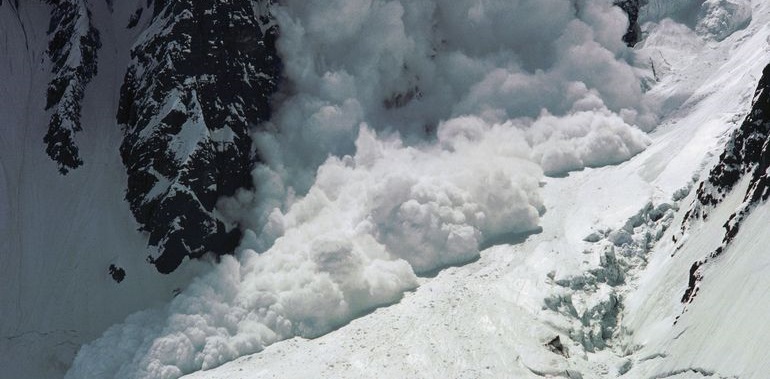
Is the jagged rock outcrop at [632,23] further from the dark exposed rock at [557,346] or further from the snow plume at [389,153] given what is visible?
the dark exposed rock at [557,346]

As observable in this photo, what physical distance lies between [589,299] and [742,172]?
64.9ft

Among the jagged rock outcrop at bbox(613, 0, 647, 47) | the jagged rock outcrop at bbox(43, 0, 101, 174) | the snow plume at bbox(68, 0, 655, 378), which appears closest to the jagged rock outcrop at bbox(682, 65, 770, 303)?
the snow plume at bbox(68, 0, 655, 378)

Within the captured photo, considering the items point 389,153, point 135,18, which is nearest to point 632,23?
point 389,153

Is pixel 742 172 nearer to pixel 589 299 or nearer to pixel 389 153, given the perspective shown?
pixel 589 299

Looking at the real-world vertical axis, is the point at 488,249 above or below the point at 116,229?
below

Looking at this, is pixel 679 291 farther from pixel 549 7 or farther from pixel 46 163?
pixel 46 163

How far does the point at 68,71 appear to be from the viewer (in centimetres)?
11681

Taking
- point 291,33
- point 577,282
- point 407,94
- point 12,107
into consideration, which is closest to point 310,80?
point 291,33

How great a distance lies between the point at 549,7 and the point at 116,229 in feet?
233

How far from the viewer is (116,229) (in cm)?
10556

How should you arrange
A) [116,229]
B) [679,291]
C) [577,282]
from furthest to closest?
[116,229], [577,282], [679,291]

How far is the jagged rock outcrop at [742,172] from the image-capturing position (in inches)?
2542

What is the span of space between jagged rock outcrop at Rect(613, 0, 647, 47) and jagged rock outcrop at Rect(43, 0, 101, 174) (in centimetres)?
8261

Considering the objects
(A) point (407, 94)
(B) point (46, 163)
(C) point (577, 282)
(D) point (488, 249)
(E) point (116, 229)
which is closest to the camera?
(C) point (577, 282)
